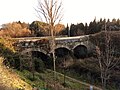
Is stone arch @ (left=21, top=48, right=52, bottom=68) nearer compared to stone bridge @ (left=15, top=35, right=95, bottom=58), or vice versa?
stone arch @ (left=21, top=48, right=52, bottom=68)

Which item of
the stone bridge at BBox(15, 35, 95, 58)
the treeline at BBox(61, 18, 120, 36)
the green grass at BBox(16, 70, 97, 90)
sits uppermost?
the treeline at BBox(61, 18, 120, 36)

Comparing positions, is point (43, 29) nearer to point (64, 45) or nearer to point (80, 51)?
point (64, 45)

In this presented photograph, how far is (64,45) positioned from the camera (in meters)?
33.8

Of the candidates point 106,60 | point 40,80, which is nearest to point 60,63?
point 106,60

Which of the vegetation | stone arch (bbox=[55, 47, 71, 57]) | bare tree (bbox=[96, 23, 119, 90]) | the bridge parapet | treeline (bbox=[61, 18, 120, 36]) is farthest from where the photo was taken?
treeline (bbox=[61, 18, 120, 36])

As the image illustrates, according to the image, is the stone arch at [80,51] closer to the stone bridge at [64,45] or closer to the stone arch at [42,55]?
the stone bridge at [64,45]

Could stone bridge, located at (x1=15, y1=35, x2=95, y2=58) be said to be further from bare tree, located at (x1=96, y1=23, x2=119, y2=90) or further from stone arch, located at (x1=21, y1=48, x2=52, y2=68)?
bare tree, located at (x1=96, y1=23, x2=119, y2=90)

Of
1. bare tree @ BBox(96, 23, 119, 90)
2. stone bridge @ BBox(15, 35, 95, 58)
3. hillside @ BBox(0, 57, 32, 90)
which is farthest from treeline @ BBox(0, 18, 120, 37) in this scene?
hillside @ BBox(0, 57, 32, 90)

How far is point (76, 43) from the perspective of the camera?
35.2m

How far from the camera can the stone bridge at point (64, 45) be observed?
30.3 meters

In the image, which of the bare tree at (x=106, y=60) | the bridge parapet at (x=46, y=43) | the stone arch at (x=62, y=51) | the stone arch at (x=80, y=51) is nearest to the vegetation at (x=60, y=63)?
the bare tree at (x=106, y=60)

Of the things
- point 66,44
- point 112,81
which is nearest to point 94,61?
point 112,81

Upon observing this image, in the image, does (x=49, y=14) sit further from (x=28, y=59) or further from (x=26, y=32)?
(x=26, y=32)

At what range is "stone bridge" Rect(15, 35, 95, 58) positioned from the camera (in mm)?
30333
